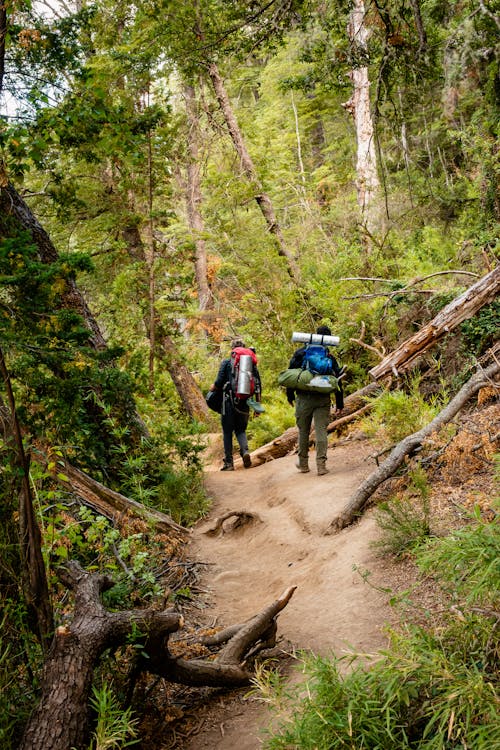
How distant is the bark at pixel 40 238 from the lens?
7188 mm

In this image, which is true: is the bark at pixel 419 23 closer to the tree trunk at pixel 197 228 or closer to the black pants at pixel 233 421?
the black pants at pixel 233 421

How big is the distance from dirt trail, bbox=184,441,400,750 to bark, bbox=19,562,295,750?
0.89 ft

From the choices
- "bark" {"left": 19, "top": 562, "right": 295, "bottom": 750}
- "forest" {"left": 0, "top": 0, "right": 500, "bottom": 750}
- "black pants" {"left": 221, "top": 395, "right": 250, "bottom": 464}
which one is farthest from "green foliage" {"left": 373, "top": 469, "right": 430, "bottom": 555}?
"black pants" {"left": 221, "top": 395, "right": 250, "bottom": 464}

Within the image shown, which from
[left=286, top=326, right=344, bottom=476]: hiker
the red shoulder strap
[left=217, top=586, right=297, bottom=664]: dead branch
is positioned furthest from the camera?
the red shoulder strap

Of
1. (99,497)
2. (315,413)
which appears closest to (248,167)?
(315,413)

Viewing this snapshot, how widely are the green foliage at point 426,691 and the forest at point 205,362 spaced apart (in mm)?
15

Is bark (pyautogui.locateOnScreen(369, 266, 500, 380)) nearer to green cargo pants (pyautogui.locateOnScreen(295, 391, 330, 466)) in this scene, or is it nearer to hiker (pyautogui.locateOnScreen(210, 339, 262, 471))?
green cargo pants (pyautogui.locateOnScreen(295, 391, 330, 466))

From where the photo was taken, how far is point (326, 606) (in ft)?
15.4

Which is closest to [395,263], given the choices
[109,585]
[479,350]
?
[479,350]

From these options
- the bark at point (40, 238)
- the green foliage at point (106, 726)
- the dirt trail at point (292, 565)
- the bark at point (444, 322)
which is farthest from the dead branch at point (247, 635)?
the bark at point (444, 322)

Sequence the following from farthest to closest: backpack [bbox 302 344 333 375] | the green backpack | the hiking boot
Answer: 1. the hiking boot
2. backpack [bbox 302 344 333 375]
3. the green backpack

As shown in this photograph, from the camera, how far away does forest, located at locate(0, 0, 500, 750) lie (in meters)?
2.98

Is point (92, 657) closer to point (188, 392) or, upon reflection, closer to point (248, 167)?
point (188, 392)

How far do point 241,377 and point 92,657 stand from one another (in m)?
7.56
